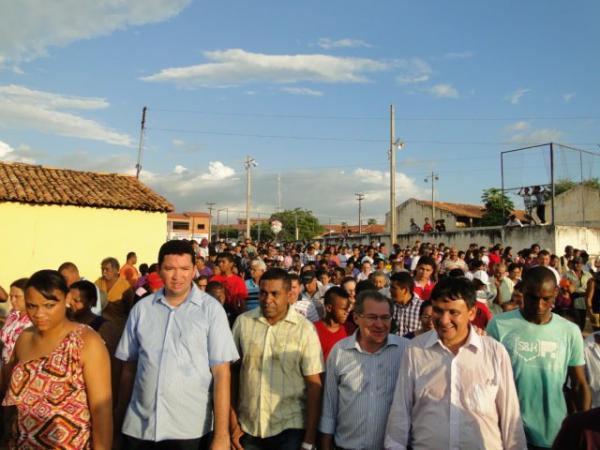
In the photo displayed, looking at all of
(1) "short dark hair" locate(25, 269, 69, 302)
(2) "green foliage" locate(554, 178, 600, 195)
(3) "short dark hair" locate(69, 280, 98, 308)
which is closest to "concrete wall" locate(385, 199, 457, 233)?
(2) "green foliage" locate(554, 178, 600, 195)

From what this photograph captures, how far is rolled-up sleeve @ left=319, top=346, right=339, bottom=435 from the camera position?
10.6 feet

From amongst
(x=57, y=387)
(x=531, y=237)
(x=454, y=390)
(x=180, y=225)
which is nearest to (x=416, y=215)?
(x=531, y=237)

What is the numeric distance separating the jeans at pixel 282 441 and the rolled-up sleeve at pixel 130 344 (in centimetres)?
94

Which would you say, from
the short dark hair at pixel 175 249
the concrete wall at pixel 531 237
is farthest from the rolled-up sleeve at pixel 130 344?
the concrete wall at pixel 531 237

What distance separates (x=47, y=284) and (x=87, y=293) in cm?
220

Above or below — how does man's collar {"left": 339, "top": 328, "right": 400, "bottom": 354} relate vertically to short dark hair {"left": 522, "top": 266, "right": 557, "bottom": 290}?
below

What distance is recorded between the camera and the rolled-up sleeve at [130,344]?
3117 mm

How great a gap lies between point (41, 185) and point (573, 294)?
14.9 m

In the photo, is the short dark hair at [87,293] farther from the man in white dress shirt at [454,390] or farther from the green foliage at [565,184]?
the green foliage at [565,184]

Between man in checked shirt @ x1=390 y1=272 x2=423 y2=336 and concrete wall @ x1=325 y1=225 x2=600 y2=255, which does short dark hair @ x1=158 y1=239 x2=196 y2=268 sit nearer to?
man in checked shirt @ x1=390 y1=272 x2=423 y2=336

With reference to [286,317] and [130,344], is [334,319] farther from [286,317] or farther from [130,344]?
[130,344]

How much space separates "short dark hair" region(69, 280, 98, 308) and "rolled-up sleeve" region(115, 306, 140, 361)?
6.63 feet

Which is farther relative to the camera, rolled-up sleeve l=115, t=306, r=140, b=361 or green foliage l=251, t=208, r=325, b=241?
green foliage l=251, t=208, r=325, b=241

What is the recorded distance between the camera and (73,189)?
16.4 meters
